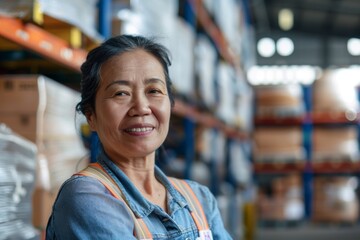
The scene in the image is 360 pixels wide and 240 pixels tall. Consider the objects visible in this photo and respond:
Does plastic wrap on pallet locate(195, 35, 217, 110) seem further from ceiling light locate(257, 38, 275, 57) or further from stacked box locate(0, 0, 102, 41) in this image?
ceiling light locate(257, 38, 275, 57)

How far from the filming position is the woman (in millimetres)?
1556

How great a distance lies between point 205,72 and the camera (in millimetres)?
5617

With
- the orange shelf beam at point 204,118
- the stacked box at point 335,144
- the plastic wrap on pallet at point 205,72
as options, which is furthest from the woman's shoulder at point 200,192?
the stacked box at point 335,144

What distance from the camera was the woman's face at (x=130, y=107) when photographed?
168 cm

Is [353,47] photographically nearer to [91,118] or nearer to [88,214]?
[91,118]

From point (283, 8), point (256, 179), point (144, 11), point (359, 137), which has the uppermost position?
point (283, 8)

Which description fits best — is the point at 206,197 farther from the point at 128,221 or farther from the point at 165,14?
the point at 165,14

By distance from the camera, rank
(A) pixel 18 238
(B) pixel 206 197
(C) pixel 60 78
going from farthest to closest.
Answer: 1. (C) pixel 60 78
2. (A) pixel 18 238
3. (B) pixel 206 197

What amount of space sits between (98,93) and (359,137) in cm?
862

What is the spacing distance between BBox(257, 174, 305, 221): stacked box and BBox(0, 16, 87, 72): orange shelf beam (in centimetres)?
633

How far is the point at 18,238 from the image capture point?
213 cm

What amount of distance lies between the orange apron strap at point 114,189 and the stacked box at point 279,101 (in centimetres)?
771

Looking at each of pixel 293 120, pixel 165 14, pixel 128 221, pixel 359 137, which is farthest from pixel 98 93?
pixel 359 137

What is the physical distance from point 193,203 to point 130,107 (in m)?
0.36
